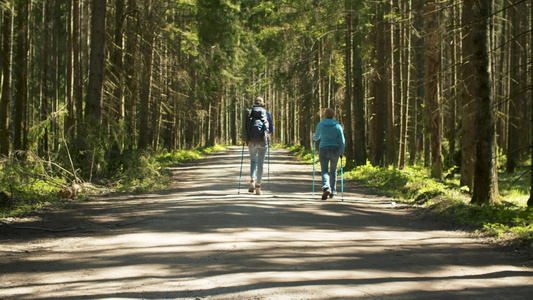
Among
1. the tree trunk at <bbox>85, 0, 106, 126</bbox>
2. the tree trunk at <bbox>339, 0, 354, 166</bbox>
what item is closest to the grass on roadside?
the tree trunk at <bbox>339, 0, 354, 166</bbox>

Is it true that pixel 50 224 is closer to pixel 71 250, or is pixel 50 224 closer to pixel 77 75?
pixel 71 250

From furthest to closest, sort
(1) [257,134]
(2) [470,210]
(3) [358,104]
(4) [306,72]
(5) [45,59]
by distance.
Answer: (4) [306,72] < (5) [45,59] < (3) [358,104] < (1) [257,134] < (2) [470,210]

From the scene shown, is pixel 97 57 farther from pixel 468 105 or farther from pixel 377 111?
pixel 377 111

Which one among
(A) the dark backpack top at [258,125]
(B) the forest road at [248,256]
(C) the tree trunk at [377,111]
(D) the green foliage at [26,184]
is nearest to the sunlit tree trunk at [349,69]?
(C) the tree trunk at [377,111]

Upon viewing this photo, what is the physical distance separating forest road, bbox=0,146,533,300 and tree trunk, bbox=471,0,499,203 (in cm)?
157

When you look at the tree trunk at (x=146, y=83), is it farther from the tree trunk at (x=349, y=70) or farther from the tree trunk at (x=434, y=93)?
the tree trunk at (x=434, y=93)

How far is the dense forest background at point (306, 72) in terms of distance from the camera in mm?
13594

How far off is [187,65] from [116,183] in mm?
26884

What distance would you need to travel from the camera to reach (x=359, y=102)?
2348 cm

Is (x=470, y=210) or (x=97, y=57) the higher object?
(x=97, y=57)

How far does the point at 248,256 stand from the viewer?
638 centimetres

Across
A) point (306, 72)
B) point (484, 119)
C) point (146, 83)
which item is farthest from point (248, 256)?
point (306, 72)

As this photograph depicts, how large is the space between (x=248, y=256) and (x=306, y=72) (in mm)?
28864

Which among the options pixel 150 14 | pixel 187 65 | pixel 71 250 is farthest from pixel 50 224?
pixel 187 65
